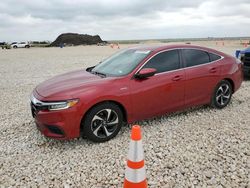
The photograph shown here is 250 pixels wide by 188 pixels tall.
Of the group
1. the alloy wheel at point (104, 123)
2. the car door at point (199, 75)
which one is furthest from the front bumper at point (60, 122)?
the car door at point (199, 75)

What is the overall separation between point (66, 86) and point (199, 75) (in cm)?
274

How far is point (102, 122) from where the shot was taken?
4.10 meters

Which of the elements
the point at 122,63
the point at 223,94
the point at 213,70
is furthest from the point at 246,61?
the point at 122,63

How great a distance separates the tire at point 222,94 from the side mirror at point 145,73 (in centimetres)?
200

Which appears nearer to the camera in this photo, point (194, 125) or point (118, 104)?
point (118, 104)

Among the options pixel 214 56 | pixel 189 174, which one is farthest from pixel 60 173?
pixel 214 56

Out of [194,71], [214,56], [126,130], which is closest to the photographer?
[126,130]

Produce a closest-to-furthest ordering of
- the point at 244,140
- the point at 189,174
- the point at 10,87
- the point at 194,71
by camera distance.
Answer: the point at 189,174
the point at 244,140
the point at 194,71
the point at 10,87

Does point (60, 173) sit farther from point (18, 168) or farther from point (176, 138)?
point (176, 138)

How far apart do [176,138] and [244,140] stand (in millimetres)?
1128

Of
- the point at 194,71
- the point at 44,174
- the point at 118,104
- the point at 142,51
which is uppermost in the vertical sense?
the point at 142,51

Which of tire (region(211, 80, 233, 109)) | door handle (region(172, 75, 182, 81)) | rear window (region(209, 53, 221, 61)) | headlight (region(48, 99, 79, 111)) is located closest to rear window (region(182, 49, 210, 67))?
rear window (region(209, 53, 221, 61))

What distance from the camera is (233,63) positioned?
5.85 m

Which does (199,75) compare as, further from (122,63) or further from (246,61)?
(246,61)
